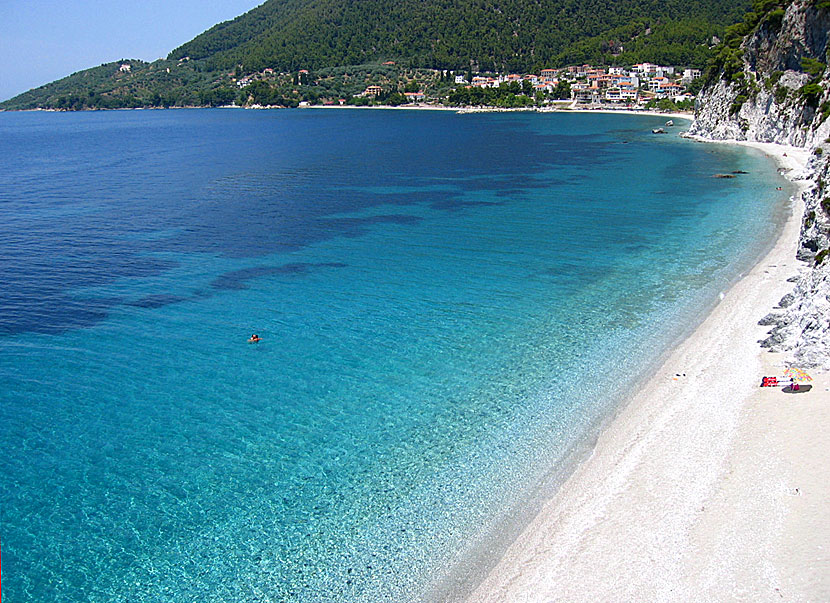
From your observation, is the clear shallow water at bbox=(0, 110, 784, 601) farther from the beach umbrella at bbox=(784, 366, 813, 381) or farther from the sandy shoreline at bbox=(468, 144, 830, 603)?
the beach umbrella at bbox=(784, 366, 813, 381)

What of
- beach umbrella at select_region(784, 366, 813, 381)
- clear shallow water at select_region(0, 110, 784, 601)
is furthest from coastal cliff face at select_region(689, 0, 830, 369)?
beach umbrella at select_region(784, 366, 813, 381)

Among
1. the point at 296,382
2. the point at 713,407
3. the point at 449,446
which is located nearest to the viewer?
the point at 449,446

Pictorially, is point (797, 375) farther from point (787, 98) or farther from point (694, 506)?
point (787, 98)

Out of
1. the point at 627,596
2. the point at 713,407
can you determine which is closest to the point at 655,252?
the point at 713,407

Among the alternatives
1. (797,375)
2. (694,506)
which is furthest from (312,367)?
(797,375)

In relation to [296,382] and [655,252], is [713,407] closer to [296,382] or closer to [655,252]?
[296,382]

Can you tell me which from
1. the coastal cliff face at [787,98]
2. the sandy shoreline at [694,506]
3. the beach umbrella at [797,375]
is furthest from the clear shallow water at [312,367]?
the coastal cliff face at [787,98]
